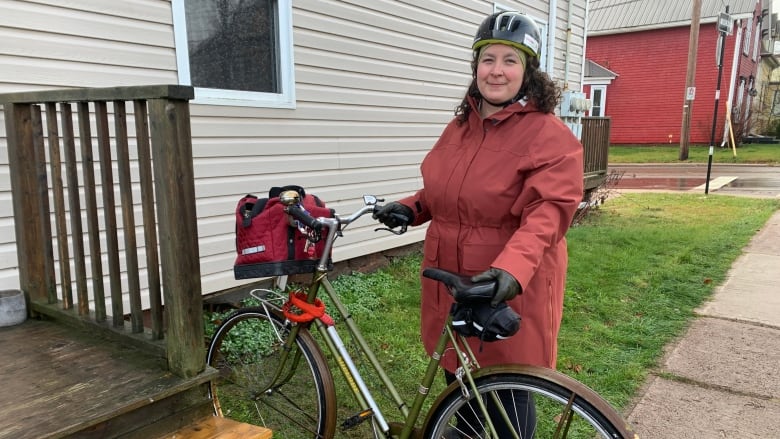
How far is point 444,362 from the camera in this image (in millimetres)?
2076

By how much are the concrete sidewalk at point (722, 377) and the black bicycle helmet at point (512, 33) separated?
6.42 feet

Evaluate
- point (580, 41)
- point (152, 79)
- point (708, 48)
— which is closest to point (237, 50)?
point (152, 79)

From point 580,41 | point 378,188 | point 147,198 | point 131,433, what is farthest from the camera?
point 580,41

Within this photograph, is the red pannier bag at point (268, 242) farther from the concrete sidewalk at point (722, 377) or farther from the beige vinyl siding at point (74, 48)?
the concrete sidewalk at point (722, 377)

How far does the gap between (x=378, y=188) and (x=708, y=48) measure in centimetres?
2064

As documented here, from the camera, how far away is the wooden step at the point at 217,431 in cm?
204

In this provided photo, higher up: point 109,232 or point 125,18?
point 125,18

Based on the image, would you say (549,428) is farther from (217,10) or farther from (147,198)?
(217,10)

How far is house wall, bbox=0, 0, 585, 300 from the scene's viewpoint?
291cm

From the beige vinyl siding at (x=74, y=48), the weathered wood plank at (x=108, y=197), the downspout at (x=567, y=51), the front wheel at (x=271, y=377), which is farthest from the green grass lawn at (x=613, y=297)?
the downspout at (x=567, y=51)

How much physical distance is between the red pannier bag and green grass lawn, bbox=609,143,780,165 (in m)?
18.4

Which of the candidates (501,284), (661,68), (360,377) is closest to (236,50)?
(360,377)

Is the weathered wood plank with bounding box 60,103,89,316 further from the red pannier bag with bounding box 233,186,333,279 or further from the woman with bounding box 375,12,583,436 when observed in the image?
the woman with bounding box 375,12,583,436

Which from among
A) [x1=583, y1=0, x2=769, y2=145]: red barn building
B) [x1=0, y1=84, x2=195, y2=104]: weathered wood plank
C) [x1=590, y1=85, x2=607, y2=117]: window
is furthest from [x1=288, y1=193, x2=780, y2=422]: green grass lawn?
[x1=590, y1=85, x2=607, y2=117]: window
